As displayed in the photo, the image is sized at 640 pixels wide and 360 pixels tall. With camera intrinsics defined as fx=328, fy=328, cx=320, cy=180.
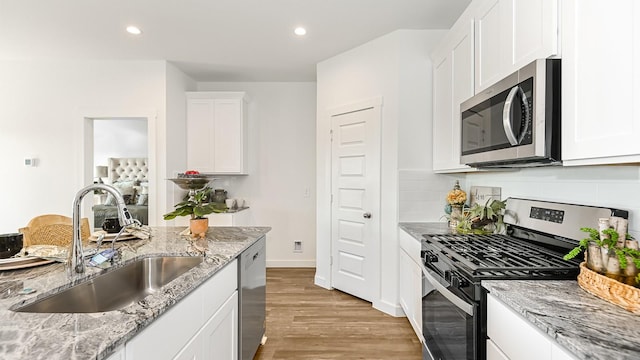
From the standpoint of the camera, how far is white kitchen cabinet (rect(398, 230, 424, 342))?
235cm

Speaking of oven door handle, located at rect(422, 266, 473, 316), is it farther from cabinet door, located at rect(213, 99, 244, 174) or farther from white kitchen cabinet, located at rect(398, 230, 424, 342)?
cabinet door, located at rect(213, 99, 244, 174)

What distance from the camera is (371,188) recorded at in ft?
10.8

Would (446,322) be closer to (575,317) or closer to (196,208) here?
(575,317)

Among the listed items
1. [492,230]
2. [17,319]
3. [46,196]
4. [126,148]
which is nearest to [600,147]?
[492,230]

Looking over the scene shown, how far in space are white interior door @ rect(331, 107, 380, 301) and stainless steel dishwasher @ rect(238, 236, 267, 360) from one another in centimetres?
126

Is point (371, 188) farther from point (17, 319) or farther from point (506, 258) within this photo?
point (17, 319)

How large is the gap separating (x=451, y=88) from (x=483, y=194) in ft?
2.82

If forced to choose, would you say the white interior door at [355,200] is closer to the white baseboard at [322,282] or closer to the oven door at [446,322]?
the white baseboard at [322,282]

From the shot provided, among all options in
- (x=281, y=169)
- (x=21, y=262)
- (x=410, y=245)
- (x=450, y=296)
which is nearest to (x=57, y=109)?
(x=281, y=169)

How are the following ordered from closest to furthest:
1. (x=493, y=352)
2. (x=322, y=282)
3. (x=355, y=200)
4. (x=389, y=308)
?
(x=493, y=352) < (x=389, y=308) < (x=355, y=200) < (x=322, y=282)

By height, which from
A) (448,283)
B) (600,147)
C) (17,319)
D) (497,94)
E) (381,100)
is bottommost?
(448,283)

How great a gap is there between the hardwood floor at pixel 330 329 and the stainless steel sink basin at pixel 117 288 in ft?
3.50

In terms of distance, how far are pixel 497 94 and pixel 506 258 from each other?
2.64 ft

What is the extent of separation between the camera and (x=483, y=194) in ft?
8.43
